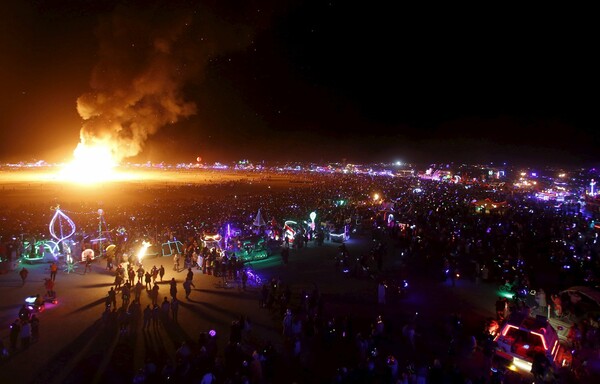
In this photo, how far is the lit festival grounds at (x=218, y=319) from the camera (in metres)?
8.23

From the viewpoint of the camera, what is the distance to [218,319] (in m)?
10.6

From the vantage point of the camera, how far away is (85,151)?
3697 cm

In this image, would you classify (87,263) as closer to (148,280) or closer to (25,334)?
(148,280)

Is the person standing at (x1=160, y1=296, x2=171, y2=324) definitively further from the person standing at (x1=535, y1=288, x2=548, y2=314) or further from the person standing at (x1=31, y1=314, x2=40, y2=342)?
the person standing at (x1=535, y1=288, x2=548, y2=314)

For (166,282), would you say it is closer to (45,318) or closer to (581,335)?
(45,318)

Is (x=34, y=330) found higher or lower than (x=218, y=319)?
higher

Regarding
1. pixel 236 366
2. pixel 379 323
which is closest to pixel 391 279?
pixel 379 323

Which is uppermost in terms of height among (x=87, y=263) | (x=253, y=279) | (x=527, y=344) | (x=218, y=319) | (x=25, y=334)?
(x=87, y=263)

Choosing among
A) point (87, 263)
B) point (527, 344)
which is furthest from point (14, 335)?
point (527, 344)

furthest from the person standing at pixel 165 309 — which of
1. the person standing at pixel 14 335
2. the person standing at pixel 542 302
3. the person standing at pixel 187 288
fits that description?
the person standing at pixel 542 302

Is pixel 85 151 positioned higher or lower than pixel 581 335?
higher

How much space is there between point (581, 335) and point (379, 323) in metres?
4.85

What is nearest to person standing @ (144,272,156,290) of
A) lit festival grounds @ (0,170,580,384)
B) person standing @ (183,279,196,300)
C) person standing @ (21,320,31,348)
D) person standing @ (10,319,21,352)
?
lit festival grounds @ (0,170,580,384)

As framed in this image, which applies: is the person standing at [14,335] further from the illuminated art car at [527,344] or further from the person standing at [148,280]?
the illuminated art car at [527,344]
